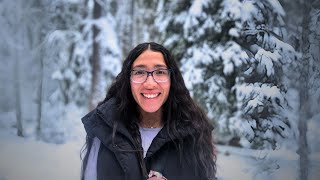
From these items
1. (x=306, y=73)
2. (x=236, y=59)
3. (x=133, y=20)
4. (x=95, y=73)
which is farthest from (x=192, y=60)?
(x=306, y=73)

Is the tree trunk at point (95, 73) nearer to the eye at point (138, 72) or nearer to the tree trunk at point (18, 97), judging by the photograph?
the tree trunk at point (18, 97)

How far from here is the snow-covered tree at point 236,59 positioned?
8.96 ft

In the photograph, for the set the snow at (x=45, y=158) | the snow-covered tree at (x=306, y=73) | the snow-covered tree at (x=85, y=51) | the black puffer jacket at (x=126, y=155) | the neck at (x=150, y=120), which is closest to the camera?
the black puffer jacket at (x=126, y=155)

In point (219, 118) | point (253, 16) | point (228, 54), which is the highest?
point (253, 16)

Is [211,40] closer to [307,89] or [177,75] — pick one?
[307,89]

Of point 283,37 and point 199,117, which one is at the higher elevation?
point 283,37

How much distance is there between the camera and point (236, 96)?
2951 millimetres

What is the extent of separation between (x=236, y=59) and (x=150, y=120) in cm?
158

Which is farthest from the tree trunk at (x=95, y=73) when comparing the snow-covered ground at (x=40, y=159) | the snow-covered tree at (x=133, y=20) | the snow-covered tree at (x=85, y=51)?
the snow-covered ground at (x=40, y=159)

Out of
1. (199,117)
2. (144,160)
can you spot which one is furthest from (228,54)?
(144,160)

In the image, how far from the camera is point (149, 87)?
1447 millimetres

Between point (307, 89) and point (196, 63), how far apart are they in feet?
3.43

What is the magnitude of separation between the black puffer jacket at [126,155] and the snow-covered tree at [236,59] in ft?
4.74

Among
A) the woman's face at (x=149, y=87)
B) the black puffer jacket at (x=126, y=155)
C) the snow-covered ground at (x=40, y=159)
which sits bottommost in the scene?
the snow-covered ground at (x=40, y=159)
